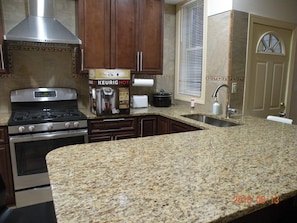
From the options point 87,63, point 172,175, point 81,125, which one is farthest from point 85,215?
point 87,63

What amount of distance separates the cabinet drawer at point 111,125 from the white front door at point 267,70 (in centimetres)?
145

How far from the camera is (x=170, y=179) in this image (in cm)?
98

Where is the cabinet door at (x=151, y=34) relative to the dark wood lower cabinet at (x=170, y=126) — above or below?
above

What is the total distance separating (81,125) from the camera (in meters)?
2.62

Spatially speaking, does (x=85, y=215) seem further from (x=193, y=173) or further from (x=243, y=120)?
(x=243, y=120)

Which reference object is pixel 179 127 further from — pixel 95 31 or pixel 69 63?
pixel 69 63

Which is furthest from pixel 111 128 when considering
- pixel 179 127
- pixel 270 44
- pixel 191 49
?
pixel 270 44

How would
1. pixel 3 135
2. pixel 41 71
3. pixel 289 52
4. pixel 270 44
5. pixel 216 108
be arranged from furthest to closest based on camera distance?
1. pixel 289 52
2. pixel 270 44
3. pixel 41 71
4. pixel 216 108
5. pixel 3 135

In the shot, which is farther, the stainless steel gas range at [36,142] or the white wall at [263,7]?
the white wall at [263,7]

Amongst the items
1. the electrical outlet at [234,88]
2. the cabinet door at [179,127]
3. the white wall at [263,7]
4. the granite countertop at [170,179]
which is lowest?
the cabinet door at [179,127]

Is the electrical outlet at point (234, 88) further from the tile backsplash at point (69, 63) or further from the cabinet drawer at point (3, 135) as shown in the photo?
the cabinet drawer at point (3, 135)

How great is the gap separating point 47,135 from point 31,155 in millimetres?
254

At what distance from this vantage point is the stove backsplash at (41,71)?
286cm

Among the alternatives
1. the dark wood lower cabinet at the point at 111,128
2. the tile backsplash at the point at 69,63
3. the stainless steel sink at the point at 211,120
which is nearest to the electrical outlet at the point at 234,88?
the tile backsplash at the point at 69,63
